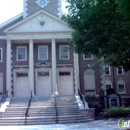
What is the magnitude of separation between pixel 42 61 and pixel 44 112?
8.34 meters

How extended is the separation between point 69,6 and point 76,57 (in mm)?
7722

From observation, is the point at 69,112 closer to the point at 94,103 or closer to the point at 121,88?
the point at 94,103

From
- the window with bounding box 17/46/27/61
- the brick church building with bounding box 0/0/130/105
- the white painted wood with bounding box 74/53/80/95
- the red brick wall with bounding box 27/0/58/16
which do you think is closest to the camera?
the white painted wood with bounding box 74/53/80/95

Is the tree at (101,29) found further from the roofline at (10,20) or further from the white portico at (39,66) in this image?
the roofline at (10,20)

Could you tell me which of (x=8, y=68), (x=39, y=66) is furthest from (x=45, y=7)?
(x=8, y=68)

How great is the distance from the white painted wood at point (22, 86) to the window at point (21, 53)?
2.19 m

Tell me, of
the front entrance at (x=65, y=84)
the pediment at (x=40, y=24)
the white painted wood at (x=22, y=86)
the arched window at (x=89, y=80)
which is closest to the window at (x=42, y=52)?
the pediment at (x=40, y=24)

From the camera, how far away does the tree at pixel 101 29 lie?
15.8 m

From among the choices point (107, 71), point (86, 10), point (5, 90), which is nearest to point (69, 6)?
point (86, 10)

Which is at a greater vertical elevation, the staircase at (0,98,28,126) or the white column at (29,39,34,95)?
the white column at (29,39,34,95)

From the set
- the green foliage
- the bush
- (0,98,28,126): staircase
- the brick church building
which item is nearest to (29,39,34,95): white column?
the brick church building

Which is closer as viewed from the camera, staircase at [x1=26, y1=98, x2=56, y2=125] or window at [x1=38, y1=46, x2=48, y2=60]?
staircase at [x1=26, y1=98, x2=56, y2=125]

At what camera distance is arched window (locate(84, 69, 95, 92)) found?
2625cm

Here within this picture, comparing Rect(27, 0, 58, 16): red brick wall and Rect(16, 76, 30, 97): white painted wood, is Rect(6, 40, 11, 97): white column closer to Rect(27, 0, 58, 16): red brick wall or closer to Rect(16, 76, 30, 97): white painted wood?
Rect(16, 76, 30, 97): white painted wood
